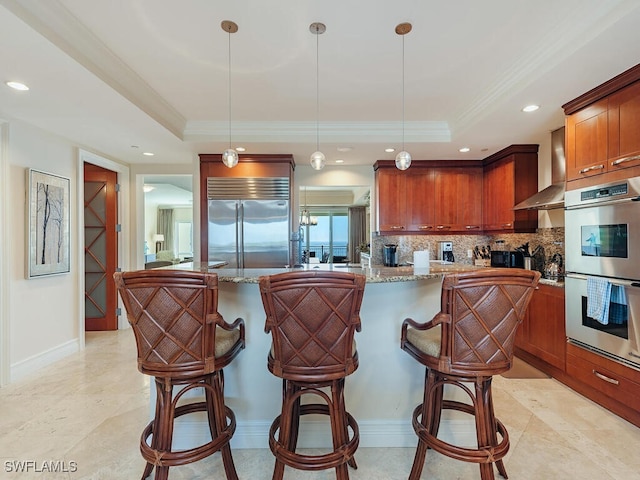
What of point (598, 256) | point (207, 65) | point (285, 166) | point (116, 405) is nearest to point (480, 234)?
point (598, 256)

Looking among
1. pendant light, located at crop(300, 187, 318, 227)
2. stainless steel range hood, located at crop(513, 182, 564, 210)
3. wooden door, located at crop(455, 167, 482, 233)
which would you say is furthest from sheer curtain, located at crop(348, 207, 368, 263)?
stainless steel range hood, located at crop(513, 182, 564, 210)

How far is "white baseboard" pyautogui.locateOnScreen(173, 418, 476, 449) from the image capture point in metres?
2.04

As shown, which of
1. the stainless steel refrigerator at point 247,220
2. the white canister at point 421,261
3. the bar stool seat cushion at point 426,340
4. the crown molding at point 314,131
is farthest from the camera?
the stainless steel refrigerator at point 247,220

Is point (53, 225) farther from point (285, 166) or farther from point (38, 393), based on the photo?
point (285, 166)

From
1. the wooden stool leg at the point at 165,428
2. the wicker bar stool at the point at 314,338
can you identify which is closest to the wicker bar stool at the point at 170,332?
the wooden stool leg at the point at 165,428

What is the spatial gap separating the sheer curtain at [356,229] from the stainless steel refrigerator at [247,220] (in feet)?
13.1

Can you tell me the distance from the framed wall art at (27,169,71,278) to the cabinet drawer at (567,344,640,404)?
5.06 meters

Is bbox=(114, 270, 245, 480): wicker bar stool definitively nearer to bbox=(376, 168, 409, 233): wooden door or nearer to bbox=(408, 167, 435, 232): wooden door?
bbox=(376, 168, 409, 233): wooden door

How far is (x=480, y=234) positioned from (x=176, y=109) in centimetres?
426

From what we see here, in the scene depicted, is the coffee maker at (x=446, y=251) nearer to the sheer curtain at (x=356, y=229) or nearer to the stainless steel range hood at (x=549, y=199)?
the stainless steel range hood at (x=549, y=199)

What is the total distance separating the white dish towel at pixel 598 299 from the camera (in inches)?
92.5

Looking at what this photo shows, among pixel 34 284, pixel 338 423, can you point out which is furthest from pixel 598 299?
pixel 34 284

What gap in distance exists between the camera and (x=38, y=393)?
9.14 feet

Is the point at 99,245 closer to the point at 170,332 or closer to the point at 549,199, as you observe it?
the point at 170,332
